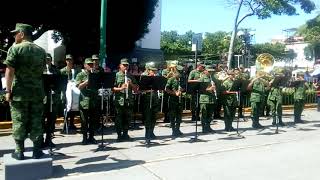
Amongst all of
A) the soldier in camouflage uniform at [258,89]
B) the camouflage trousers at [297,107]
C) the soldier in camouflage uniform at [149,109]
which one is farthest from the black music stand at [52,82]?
the camouflage trousers at [297,107]

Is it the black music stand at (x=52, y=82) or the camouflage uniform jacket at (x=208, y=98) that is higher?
the black music stand at (x=52, y=82)

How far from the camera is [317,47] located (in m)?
52.0

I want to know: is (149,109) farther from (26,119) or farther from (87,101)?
(26,119)

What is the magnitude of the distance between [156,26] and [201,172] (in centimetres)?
3032

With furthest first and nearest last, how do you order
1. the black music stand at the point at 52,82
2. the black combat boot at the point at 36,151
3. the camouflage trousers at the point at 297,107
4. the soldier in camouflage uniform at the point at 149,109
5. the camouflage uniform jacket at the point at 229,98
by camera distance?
the camouflage trousers at the point at 297,107, the camouflage uniform jacket at the point at 229,98, the soldier in camouflage uniform at the point at 149,109, the black music stand at the point at 52,82, the black combat boot at the point at 36,151

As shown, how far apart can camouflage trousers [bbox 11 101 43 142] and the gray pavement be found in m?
0.82

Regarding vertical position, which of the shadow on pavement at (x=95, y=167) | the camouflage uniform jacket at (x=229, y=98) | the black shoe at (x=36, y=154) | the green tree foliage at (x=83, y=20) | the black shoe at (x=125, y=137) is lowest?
the shadow on pavement at (x=95, y=167)

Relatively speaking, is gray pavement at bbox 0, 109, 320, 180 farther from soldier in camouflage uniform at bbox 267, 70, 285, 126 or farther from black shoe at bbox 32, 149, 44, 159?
soldier in camouflage uniform at bbox 267, 70, 285, 126

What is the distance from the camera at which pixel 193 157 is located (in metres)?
8.81

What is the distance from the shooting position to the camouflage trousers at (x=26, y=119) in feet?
23.6

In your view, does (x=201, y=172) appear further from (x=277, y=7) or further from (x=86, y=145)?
(x=277, y=7)

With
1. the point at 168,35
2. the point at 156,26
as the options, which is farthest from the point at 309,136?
the point at 168,35

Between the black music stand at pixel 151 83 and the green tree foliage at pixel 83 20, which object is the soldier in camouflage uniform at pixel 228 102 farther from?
the green tree foliage at pixel 83 20

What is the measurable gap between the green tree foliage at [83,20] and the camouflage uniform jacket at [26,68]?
1057 centimetres
